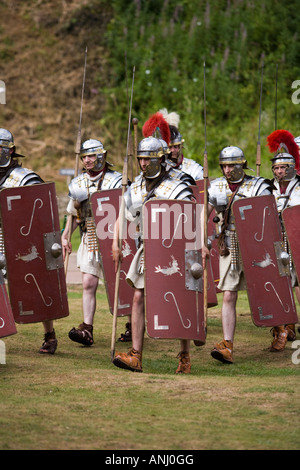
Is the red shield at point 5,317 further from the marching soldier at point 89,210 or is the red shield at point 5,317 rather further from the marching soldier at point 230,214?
the marching soldier at point 230,214

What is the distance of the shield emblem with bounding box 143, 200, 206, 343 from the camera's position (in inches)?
264

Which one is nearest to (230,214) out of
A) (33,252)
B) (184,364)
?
(184,364)

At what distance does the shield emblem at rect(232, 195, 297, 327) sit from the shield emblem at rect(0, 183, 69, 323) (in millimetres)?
1376

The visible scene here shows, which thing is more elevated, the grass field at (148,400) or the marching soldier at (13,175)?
the marching soldier at (13,175)

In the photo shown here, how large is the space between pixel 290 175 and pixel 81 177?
172 cm

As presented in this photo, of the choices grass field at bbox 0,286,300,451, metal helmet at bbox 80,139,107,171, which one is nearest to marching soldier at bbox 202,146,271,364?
grass field at bbox 0,286,300,451

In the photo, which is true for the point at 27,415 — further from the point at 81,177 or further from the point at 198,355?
the point at 81,177

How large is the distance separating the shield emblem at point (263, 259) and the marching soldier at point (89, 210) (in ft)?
4.07

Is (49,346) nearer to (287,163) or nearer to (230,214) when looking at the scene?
(230,214)

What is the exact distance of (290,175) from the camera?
8.27 m

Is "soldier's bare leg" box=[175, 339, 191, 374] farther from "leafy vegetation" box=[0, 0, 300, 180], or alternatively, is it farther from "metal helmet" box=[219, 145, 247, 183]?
"leafy vegetation" box=[0, 0, 300, 180]

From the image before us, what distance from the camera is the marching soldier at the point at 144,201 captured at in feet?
22.6

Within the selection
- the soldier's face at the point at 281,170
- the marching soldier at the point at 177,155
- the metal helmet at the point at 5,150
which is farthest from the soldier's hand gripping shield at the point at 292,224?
the metal helmet at the point at 5,150
